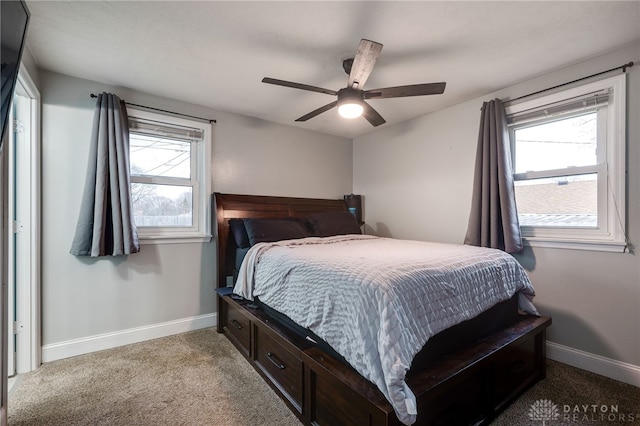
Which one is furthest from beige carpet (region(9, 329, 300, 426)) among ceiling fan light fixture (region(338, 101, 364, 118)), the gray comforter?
ceiling fan light fixture (region(338, 101, 364, 118))

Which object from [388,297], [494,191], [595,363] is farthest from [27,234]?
[595,363]

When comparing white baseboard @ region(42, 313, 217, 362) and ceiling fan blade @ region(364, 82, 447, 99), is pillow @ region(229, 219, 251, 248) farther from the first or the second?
ceiling fan blade @ region(364, 82, 447, 99)

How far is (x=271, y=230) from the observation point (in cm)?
276

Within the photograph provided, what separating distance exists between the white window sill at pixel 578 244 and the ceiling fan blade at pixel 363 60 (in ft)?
6.42

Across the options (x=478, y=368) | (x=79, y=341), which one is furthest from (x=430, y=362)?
(x=79, y=341)

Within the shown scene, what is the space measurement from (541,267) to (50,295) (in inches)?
159

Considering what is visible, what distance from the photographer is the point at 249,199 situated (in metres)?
3.20

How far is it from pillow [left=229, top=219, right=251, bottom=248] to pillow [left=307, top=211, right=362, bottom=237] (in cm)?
74

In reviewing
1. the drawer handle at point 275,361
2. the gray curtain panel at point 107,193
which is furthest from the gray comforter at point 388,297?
the gray curtain panel at point 107,193

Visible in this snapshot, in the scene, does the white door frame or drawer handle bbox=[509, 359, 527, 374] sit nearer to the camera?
drawer handle bbox=[509, 359, 527, 374]

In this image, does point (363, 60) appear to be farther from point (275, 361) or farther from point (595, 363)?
point (595, 363)

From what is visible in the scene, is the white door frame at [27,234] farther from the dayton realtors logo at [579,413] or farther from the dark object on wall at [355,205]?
the dayton realtors logo at [579,413]

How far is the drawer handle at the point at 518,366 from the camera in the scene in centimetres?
175

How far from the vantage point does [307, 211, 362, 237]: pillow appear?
314cm
